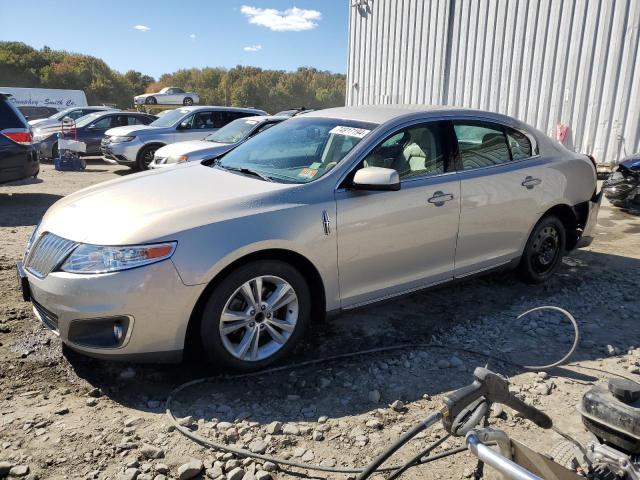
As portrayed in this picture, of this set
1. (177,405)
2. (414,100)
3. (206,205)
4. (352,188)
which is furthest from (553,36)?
(177,405)

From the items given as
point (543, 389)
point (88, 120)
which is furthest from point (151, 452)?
point (88, 120)

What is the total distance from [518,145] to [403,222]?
5.33 ft

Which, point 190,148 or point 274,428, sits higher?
point 190,148

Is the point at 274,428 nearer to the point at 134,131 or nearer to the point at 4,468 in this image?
the point at 4,468

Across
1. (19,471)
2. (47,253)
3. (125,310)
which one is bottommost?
(19,471)

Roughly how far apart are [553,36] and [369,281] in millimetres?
9741

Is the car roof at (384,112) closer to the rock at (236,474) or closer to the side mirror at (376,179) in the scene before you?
the side mirror at (376,179)

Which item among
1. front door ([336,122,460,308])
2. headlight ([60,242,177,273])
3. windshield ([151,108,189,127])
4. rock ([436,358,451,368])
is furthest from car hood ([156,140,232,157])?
rock ([436,358,451,368])

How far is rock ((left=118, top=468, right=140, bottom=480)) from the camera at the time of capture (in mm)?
2387

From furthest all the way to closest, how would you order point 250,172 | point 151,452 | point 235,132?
point 235,132 → point 250,172 → point 151,452

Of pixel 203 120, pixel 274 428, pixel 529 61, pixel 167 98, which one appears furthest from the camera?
pixel 167 98

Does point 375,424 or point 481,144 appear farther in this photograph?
point 481,144

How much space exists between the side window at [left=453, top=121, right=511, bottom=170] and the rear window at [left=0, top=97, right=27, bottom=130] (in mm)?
7382

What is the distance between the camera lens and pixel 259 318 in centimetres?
324
